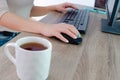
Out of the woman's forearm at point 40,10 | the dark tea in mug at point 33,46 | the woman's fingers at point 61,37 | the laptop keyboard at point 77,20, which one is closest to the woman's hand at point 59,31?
the woman's fingers at point 61,37

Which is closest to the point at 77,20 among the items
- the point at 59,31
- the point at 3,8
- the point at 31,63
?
the point at 59,31

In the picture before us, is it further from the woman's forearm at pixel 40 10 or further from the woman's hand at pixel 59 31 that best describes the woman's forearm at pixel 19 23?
the woman's forearm at pixel 40 10

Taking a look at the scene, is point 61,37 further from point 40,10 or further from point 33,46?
point 40,10

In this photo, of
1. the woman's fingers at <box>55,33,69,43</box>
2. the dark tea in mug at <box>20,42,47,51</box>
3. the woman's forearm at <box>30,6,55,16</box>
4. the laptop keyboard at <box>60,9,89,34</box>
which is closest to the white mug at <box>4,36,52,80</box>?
the dark tea in mug at <box>20,42,47,51</box>

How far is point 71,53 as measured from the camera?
81cm

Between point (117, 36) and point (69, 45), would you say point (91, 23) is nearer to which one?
point (117, 36)

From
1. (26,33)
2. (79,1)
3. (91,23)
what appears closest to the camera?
(26,33)

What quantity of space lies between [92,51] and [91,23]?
1.46ft

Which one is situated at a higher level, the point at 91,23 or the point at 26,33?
the point at 26,33

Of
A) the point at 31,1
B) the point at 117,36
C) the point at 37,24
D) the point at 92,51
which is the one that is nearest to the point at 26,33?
the point at 37,24

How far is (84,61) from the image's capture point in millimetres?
767

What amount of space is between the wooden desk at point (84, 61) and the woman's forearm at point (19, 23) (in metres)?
0.04

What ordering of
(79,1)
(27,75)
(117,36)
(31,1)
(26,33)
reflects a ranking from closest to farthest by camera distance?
(27,75)
(26,33)
(117,36)
(31,1)
(79,1)

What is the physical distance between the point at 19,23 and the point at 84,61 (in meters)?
0.40
